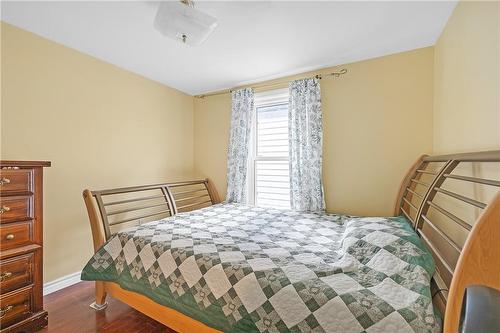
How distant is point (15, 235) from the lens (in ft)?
4.94

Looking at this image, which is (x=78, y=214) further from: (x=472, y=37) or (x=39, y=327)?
(x=472, y=37)

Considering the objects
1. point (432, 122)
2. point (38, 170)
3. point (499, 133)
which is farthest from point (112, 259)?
point (432, 122)

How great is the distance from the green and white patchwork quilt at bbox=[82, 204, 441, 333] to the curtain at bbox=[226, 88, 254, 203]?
3.80 ft

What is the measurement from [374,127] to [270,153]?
1257mm

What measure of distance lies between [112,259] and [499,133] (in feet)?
8.14

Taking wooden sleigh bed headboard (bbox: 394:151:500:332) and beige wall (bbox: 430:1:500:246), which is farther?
beige wall (bbox: 430:1:500:246)

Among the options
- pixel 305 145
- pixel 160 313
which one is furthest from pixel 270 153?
pixel 160 313

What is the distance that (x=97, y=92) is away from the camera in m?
2.44

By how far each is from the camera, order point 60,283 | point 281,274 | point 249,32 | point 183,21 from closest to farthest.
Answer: point 281,274, point 183,21, point 249,32, point 60,283

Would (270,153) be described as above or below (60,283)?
above

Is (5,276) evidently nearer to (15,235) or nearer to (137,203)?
(15,235)

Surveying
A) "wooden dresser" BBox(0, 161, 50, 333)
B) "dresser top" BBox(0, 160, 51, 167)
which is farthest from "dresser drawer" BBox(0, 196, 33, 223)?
"dresser top" BBox(0, 160, 51, 167)

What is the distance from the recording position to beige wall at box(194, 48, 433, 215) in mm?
2191

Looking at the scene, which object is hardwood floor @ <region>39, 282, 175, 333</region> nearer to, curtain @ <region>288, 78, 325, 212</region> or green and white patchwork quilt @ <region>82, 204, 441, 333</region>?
green and white patchwork quilt @ <region>82, 204, 441, 333</region>
